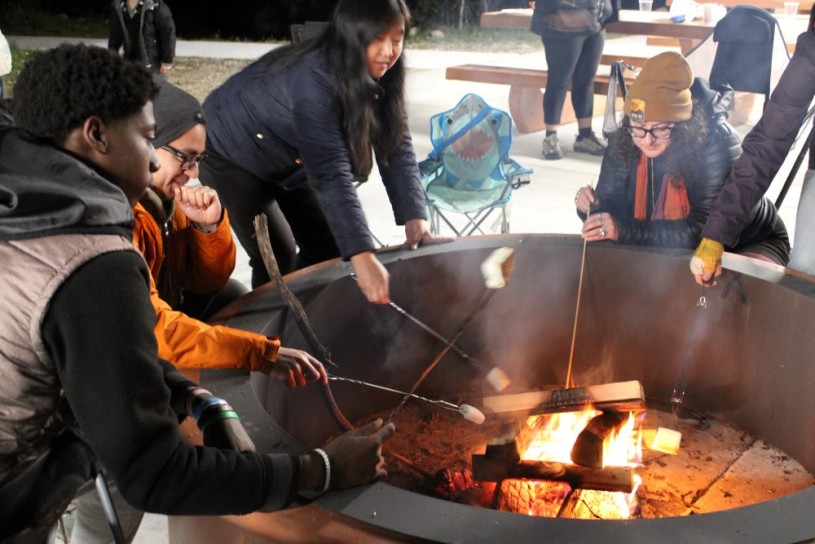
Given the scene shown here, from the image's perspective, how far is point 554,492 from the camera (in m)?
2.63

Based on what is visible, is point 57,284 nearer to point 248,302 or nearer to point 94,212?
point 94,212

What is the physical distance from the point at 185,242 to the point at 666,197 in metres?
1.95

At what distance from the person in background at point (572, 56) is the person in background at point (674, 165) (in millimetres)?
4013

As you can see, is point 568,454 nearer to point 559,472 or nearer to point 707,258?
point 559,472

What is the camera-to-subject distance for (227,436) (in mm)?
1880

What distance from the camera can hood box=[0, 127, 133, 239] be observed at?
1376 millimetres

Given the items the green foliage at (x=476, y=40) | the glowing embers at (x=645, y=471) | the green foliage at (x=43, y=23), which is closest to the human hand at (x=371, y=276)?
the glowing embers at (x=645, y=471)

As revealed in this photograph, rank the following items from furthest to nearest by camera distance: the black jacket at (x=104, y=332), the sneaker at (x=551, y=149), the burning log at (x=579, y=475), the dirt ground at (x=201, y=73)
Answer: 1. the dirt ground at (x=201, y=73)
2. the sneaker at (x=551, y=149)
3. the burning log at (x=579, y=475)
4. the black jacket at (x=104, y=332)

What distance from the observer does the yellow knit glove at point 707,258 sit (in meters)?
2.94

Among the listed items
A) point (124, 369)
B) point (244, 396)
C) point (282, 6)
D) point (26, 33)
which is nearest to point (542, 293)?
point (244, 396)

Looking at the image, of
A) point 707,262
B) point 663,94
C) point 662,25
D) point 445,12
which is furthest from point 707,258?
point 445,12

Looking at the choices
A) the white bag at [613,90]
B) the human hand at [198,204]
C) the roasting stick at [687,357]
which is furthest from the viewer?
the white bag at [613,90]

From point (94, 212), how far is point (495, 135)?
3.90 metres

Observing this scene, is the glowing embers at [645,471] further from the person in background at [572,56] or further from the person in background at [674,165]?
the person in background at [572,56]
